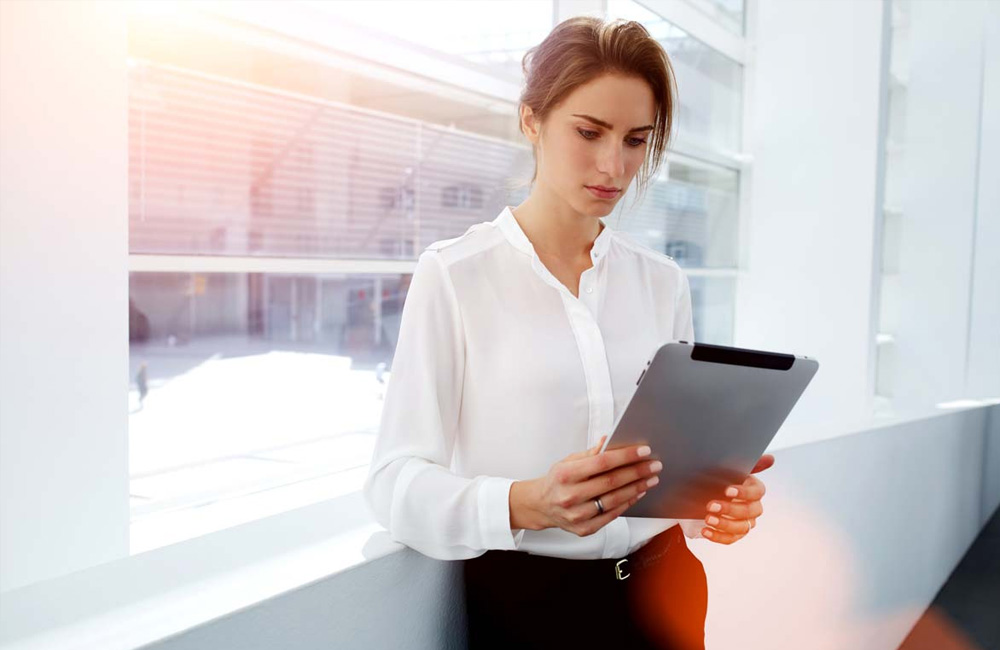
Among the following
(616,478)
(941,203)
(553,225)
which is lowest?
(616,478)

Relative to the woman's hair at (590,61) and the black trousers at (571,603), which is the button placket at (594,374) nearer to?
the black trousers at (571,603)

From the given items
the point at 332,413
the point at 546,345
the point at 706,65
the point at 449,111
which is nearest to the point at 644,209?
the point at 706,65

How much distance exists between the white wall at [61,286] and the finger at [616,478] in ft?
3.43

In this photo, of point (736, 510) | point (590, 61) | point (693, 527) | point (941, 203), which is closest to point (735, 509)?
point (736, 510)

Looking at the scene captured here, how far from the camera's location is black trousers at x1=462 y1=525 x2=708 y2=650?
115 cm

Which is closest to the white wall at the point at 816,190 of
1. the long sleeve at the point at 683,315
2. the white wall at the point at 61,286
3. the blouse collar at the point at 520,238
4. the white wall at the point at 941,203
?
the white wall at the point at 941,203

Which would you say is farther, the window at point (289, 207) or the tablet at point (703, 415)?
the window at point (289, 207)

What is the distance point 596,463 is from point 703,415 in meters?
0.17

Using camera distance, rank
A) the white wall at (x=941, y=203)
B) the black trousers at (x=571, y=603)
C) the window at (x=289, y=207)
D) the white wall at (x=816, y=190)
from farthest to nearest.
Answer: the white wall at (x=941, y=203)
the white wall at (x=816, y=190)
the window at (x=289, y=207)
the black trousers at (x=571, y=603)

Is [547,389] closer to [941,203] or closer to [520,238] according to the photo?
[520,238]

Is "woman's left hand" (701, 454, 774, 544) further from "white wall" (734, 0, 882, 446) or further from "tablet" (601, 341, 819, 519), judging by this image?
"white wall" (734, 0, 882, 446)

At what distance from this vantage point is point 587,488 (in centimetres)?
95

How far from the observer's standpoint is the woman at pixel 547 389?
1.09 meters

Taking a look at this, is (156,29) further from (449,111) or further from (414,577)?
(414,577)
